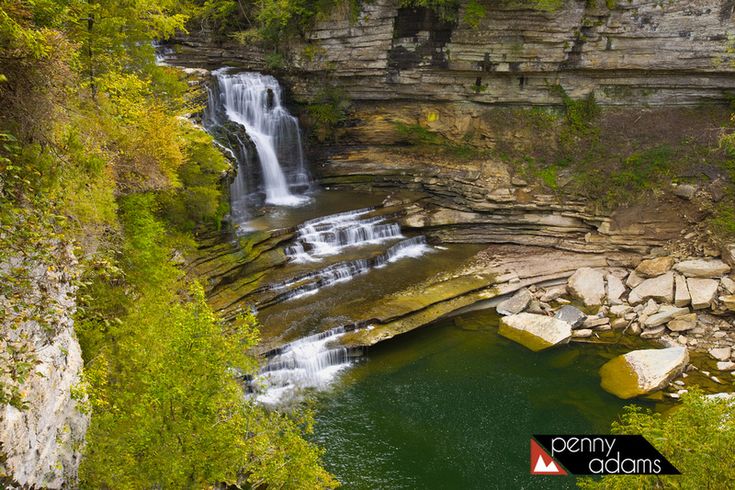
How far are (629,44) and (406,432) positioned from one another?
61.4 feet

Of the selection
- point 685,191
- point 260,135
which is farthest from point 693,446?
point 260,135

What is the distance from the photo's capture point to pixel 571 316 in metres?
19.2

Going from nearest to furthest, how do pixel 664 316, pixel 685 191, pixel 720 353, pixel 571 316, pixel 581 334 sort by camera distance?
pixel 720 353, pixel 581 334, pixel 664 316, pixel 571 316, pixel 685 191

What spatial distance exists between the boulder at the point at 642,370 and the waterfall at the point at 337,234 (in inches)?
412

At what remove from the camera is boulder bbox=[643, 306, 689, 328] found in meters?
18.8

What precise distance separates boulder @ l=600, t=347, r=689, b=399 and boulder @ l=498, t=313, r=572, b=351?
1787 mm

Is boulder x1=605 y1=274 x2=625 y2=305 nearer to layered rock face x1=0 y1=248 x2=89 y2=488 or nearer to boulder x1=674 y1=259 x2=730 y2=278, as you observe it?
boulder x1=674 y1=259 x2=730 y2=278

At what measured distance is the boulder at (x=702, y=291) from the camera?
18969 mm

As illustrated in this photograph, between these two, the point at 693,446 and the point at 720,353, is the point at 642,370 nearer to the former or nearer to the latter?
the point at 720,353

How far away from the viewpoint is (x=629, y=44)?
22031mm

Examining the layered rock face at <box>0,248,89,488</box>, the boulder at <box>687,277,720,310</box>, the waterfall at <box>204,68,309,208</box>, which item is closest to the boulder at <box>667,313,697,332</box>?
the boulder at <box>687,277,720,310</box>

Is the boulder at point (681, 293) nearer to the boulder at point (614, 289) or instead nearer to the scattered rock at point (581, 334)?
the boulder at point (614, 289)

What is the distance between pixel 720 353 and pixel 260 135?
21.2 m

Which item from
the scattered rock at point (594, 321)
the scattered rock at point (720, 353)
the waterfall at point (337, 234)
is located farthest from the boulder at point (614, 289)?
the waterfall at point (337, 234)
